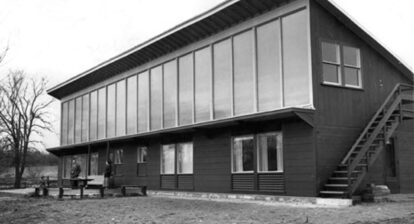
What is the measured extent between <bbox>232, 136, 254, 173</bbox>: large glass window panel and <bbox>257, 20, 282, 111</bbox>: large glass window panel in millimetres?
1369

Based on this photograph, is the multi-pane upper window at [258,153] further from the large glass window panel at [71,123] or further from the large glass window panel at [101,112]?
the large glass window panel at [71,123]

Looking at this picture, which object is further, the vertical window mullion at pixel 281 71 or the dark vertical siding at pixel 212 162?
the dark vertical siding at pixel 212 162

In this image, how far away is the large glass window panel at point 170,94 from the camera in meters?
23.7

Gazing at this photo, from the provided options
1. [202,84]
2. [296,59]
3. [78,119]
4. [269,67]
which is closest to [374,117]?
[296,59]

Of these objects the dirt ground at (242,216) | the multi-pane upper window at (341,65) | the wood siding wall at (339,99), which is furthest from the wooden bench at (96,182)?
the multi-pane upper window at (341,65)

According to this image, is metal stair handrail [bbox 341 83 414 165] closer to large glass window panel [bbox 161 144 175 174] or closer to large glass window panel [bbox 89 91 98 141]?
large glass window panel [bbox 161 144 175 174]

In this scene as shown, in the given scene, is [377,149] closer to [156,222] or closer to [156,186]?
[156,222]

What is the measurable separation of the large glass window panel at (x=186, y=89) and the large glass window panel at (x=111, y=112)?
735 cm

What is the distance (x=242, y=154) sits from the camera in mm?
19031

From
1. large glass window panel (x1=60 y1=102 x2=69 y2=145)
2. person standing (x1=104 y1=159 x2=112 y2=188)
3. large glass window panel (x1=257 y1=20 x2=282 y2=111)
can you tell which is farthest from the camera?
large glass window panel (x1=60 y1=102 x2=69 y2=145)

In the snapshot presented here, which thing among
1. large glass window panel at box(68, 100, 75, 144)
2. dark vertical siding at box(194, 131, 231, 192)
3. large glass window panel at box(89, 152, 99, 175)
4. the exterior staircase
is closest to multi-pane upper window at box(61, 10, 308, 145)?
dark vertical siding at box(194, 131, 231, 192)

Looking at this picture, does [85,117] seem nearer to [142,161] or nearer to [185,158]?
[142,161]

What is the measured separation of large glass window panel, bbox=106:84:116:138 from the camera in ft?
95.9

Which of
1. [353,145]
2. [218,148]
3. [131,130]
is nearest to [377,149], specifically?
[353,145]
